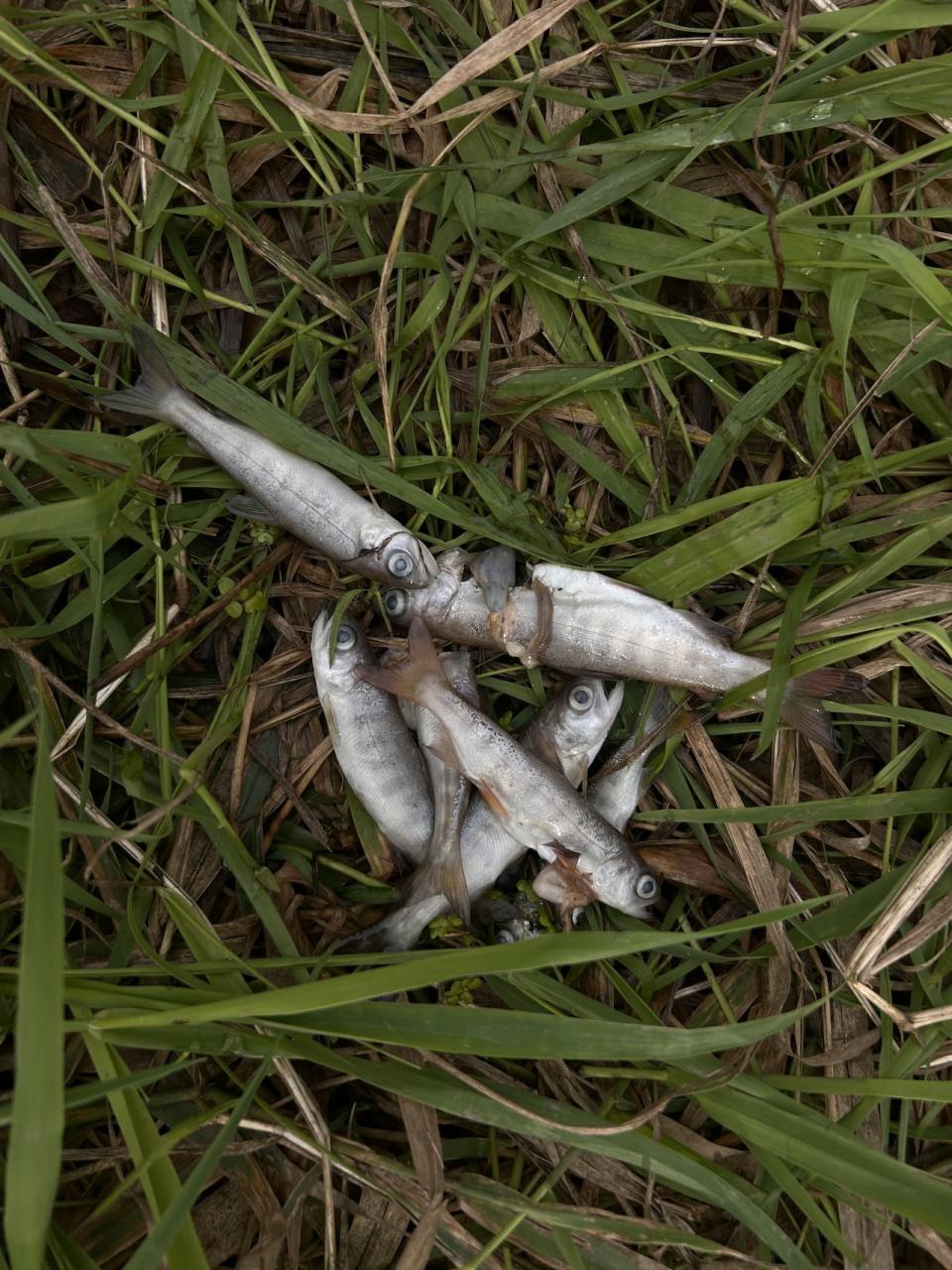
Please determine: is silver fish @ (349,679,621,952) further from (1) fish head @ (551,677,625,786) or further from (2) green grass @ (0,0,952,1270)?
(2) green grass @ (0,0,952,1270)

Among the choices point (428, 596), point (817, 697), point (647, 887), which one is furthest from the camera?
point (428, 596)

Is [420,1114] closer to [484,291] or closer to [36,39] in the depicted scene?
[484,291]

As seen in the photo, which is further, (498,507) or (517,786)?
(498,507)

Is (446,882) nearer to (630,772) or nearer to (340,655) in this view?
(630,772)

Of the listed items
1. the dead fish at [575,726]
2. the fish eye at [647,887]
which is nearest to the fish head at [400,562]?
the dead fish at [575,726]

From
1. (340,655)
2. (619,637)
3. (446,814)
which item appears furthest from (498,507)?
(446,814)

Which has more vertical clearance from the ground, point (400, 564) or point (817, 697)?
point (400, 564)
